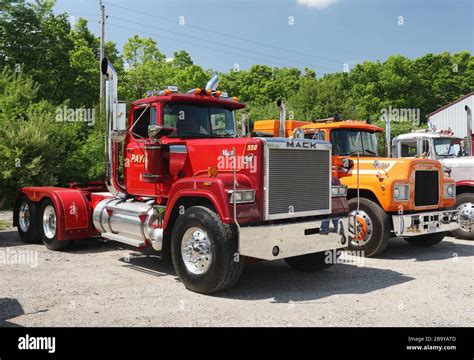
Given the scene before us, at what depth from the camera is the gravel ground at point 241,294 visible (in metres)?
5.54

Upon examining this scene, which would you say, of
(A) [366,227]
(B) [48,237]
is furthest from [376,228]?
(B) [48,237]

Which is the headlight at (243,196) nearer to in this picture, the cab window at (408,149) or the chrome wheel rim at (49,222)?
the chrome wheel rim at (49,222)

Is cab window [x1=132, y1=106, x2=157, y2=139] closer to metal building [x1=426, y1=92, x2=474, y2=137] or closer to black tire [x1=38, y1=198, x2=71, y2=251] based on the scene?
black tire [x1=38, y1=198, x2=71, y2=251]

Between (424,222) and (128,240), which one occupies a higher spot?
(424,222)

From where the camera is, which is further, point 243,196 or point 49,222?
point 49,222

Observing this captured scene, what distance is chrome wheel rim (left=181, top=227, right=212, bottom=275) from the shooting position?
6453 mm

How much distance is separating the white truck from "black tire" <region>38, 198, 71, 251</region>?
8021 millimetres

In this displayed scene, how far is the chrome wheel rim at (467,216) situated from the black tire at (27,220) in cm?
933

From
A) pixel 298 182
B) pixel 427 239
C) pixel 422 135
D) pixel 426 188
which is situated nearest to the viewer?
pixel 298 182

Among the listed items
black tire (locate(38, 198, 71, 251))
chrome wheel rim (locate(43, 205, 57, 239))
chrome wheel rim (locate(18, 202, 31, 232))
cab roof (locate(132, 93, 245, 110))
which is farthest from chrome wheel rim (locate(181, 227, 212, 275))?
chrome wheel rim (locate(18, 202, 31, 232))

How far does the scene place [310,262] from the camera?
8.02 metres

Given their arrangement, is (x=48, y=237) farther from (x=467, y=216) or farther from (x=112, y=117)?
(x=467, y=216)

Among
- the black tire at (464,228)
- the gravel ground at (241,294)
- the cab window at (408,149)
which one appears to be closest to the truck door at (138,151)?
the gravel ground at (241,294)

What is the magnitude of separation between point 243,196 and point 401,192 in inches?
162
